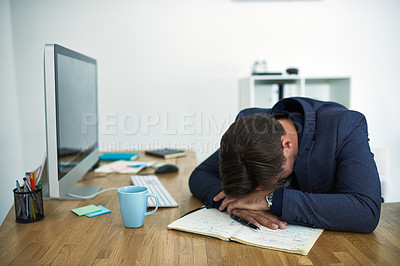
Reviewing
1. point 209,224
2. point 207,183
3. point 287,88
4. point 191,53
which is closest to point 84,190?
point 207,183

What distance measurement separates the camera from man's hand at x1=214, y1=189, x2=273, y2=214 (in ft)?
3.86

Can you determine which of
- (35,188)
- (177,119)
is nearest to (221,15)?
(177,119)

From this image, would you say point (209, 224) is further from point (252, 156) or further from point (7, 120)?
point (7, 120)

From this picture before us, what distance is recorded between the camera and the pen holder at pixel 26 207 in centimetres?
118

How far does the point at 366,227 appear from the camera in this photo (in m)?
1.07

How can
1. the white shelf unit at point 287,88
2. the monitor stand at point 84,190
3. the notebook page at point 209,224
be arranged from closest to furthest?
the notebook page at point 209,224 < the monitor stand at point 84,190 < the white shelf unit at point 287,88

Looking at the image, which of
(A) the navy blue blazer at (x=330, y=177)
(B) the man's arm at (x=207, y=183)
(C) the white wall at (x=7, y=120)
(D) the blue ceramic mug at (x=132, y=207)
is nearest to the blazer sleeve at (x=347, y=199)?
(A) the navy blue blazer at (x=330, y=177)

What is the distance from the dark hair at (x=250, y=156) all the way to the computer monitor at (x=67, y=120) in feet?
1.81

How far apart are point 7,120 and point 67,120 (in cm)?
177

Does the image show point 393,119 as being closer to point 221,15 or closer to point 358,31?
point 358,31

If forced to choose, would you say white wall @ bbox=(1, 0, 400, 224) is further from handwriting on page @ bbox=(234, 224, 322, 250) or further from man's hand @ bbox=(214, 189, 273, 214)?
handwriting on page @ bbox=(234, 224, 322, 250)

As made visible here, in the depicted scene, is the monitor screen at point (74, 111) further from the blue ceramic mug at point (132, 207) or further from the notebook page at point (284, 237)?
the notebook page at point (284, 237)

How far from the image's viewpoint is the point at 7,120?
283cm

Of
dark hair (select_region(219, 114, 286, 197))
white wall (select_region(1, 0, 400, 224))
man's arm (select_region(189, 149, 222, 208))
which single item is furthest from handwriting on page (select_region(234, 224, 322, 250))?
white wall (select_region(1, 0, 400, 224))
